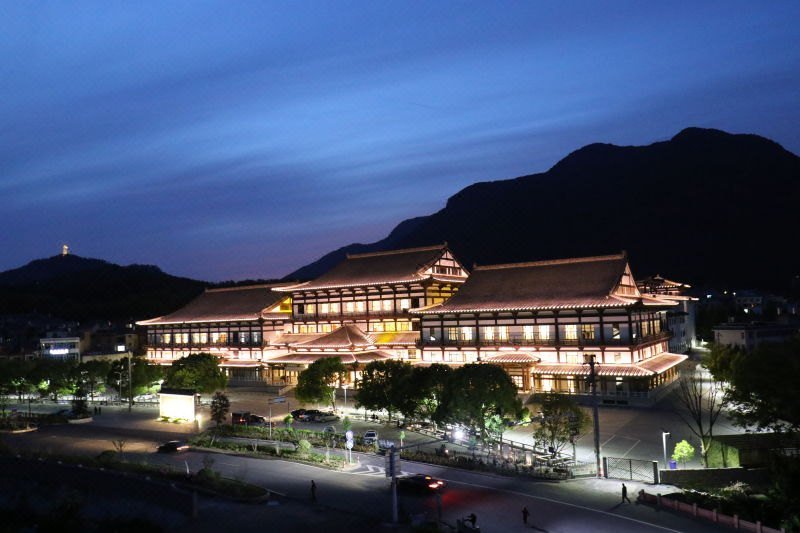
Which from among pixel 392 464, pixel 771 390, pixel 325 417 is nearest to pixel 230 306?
pixel 325 417

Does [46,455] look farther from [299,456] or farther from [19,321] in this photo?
[19,321]

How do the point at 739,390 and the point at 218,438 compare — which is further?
the point at 218,438

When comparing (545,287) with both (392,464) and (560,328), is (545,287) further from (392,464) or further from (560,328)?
(392,464)

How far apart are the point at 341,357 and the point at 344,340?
276 centimetres

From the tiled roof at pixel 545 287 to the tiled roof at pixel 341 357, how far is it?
5.71 meters

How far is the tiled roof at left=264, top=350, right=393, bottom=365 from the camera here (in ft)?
214

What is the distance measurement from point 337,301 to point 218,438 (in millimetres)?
35076

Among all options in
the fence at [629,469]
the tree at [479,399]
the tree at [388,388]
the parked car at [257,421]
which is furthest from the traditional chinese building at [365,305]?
the fence at [629,469]

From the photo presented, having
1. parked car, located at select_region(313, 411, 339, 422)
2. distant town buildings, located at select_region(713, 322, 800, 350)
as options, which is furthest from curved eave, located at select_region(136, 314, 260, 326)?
distant town buildings, located at select_region(713, 322, 800, 350)

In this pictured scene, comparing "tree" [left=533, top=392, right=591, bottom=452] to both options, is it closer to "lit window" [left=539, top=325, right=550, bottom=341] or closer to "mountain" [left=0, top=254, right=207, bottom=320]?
"lit window" [left=539, top=325, right=550, bottom=341]

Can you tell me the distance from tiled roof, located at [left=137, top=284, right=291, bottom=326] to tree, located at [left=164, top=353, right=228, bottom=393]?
17.6m

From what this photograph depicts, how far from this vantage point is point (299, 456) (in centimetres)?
3875

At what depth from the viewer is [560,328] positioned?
188 feet

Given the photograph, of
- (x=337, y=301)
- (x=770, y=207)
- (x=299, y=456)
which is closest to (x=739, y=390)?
(x=299, y=456)
